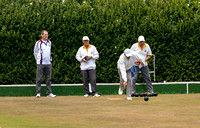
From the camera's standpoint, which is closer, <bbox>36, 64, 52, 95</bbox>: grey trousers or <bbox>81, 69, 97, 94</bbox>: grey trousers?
<bbox>36, 64, 52, 95</bbox>: grey trousers

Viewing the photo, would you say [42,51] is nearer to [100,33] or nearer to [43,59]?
[43,59]

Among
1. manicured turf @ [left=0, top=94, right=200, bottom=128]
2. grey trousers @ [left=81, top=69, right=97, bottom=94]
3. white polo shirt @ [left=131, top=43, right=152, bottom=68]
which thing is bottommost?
manicured turf @ [left=0, top=94, right=200, bottom=128]

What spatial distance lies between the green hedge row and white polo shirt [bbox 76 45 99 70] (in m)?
0.85

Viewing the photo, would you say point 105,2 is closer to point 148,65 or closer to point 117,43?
point 117,43

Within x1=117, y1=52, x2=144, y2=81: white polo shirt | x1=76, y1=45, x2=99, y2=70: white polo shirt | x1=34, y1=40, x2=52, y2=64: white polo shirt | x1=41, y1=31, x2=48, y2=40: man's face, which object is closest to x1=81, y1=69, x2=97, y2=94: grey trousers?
x1=76, y1=45, x2=99, y2=70: white polo shirt

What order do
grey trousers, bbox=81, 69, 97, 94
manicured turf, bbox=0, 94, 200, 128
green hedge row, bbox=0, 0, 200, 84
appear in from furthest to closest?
green hedge row, bbox=0, 0, 200, 84
grey trousers, bbox=81, 69, 97, 94
manicured turf, bbox=0, 94, 200, 128

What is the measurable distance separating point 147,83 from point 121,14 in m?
2.46

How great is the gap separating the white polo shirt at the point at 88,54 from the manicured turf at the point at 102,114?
216 cm

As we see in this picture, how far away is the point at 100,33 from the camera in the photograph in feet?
52.8

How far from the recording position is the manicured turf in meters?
8.48

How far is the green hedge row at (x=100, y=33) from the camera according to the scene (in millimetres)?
15711

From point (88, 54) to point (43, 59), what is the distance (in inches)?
51.2

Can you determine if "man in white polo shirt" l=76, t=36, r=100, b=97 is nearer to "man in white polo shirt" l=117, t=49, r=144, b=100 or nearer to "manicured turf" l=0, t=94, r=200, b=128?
"man in white polo shirt" l=117, t=49, r=144, b=100

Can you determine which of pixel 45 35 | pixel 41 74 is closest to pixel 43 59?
pixel 41 74
